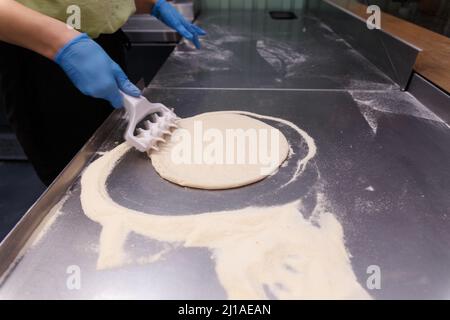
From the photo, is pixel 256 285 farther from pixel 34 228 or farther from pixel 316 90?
pixel 316 90

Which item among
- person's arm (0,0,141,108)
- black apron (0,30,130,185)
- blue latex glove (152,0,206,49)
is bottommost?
black apron (0,30,130,185)

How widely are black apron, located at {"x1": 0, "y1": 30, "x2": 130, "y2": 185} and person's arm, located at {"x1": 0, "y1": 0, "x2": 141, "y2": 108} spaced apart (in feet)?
0.85

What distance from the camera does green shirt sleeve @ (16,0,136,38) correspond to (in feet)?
3.10

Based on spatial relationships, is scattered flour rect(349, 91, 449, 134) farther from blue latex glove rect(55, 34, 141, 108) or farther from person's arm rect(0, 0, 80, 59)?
person's arm rect(0, 0, 80, 59)

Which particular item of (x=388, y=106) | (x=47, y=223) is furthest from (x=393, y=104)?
(x=47, y=223)

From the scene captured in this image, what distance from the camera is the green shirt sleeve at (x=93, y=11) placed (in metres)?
0.95

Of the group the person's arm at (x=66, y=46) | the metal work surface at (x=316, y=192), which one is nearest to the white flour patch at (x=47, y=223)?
the metal work surface at (x=316, y=192)

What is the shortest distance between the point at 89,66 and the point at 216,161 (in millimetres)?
423

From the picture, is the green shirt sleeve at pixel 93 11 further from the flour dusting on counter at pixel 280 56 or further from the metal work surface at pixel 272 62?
the flour dusting on counter at pixel 280 56

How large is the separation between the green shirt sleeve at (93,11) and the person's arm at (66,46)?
0.14m

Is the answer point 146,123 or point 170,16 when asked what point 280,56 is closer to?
point 170,16

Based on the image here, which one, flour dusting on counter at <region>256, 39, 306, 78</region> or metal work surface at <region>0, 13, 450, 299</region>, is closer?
metal work surface at <region>0, 13, 450, 299</region>

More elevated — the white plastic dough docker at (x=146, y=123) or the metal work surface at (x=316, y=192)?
the white plastic dough docker at (x=146, y=123)

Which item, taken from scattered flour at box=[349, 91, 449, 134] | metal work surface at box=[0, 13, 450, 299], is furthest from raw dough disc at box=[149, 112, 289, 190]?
scattered flour at box=[349, 91, 449, 134]
